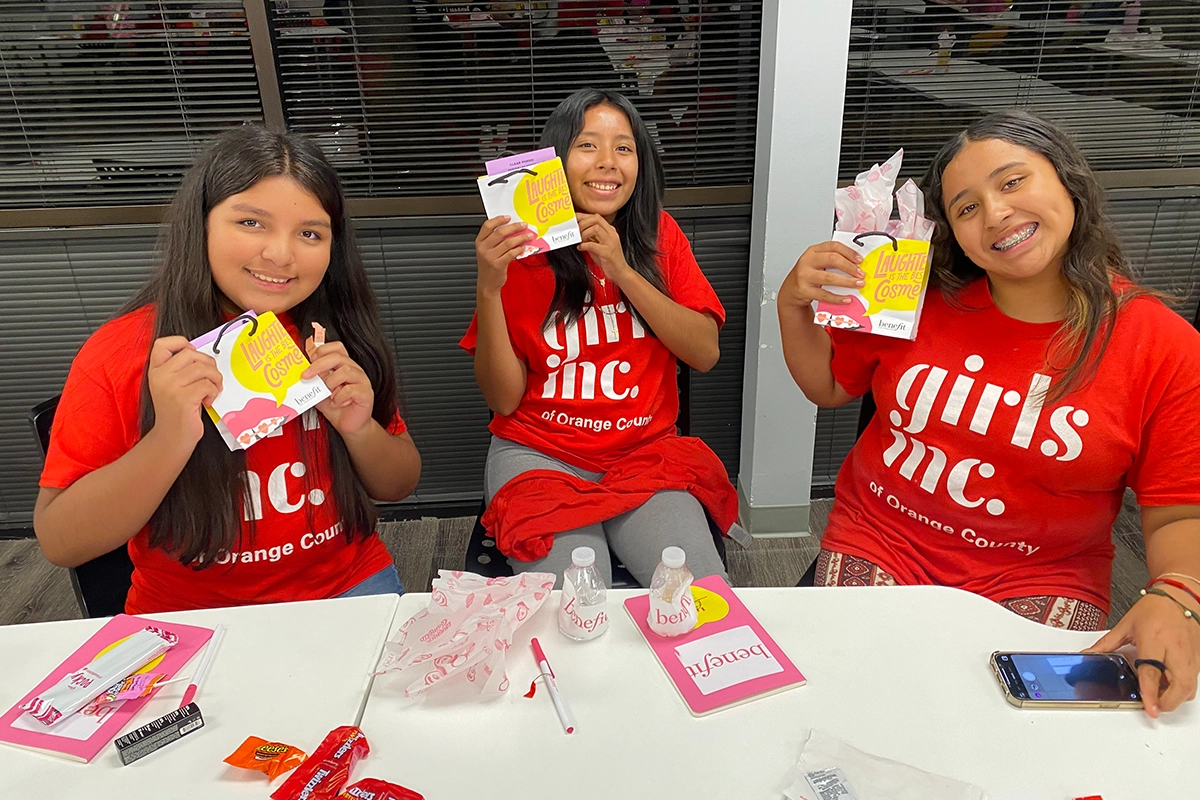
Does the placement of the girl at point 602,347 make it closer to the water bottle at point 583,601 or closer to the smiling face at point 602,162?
the smiling face at point 602,162

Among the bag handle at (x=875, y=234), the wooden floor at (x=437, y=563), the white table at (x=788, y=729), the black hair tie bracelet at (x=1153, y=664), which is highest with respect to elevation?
the bag handle at (x=875, y=234)

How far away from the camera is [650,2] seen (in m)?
2.47

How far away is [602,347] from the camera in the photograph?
6.14ft

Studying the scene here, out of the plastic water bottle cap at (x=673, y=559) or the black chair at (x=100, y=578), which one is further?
the black chair at (x=100, y=578)

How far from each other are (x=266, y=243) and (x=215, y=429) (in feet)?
1.09

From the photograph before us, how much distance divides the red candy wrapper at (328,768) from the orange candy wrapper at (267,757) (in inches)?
0.7

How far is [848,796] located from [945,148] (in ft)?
3.70

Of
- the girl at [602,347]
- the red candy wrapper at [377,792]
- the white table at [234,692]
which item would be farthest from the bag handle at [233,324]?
the red candy wrapper at [377,792]

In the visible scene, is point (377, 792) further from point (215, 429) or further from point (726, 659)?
point (215, 429)

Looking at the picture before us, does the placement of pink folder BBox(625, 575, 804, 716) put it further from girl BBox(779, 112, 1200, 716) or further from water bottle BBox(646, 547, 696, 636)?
girl BBox(779, 112, 1200, 716)

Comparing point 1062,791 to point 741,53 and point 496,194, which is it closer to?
point 496,194

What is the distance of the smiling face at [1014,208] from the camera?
1.33 metres

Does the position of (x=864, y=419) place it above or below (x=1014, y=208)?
below

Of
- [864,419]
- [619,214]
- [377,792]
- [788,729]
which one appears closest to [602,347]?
[619,214]
